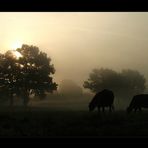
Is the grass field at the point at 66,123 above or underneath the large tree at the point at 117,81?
underneath

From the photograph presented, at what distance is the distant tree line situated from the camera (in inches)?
77.3

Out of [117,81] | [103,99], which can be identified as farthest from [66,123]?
[117,81]

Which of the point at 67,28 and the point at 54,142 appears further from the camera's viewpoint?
the point at 67,28

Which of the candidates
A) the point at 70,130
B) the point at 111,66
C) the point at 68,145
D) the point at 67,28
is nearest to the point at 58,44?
the point at 67,28

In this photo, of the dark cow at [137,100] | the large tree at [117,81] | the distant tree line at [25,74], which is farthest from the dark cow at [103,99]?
the distant tree line at [25,74]

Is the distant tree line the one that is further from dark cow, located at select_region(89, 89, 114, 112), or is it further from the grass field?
dark cow, located at select_region(89, 89, 114, 112)

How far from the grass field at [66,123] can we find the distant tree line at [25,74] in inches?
4.2

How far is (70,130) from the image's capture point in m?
1.86

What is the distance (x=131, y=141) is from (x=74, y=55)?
71cm

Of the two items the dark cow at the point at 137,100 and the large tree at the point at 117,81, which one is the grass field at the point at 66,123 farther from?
the large tree at the point at 117,81

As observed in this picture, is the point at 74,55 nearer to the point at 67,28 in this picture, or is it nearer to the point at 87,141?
the point at 67,28

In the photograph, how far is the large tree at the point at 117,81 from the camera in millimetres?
1949

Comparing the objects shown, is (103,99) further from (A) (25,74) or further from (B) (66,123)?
(A) (25,74)

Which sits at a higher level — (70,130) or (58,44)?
(58,44)
